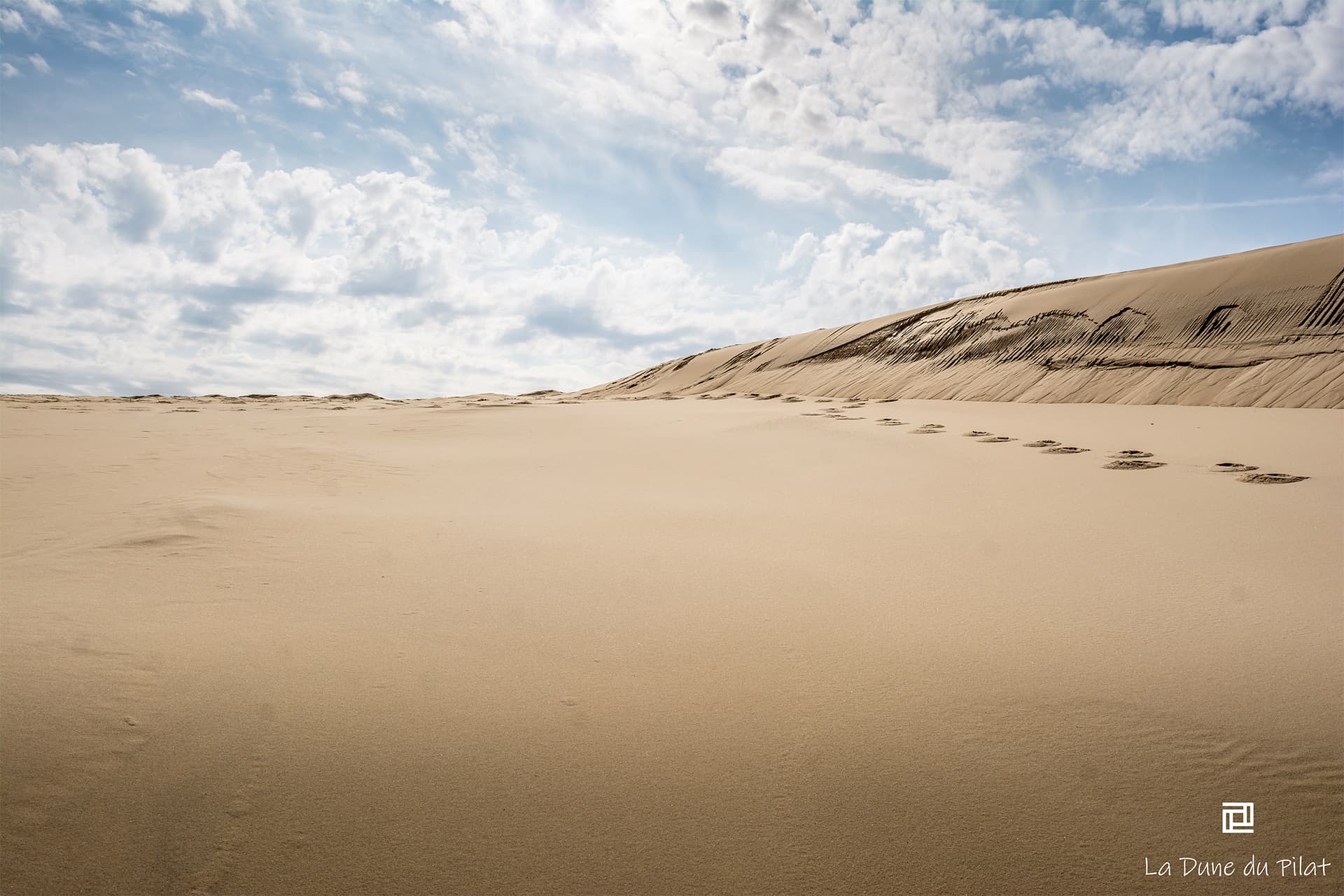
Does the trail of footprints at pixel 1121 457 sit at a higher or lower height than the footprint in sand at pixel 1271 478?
higher

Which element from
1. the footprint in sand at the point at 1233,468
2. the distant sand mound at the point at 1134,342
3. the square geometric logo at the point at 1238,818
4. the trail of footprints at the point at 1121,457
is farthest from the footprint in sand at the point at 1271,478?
the distant sand mound at the point at 1134,342

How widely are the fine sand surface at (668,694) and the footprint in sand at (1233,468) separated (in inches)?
23.5

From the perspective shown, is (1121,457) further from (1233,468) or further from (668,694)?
(668,694)

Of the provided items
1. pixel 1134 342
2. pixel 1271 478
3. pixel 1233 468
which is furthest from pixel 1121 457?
pixel 1134 342

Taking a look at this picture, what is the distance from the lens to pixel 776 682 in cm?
215

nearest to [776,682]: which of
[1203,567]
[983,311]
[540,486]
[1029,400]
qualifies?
[1203,567]

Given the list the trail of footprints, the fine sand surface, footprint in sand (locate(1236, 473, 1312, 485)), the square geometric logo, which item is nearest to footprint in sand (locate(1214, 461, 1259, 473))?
the trail of footprints

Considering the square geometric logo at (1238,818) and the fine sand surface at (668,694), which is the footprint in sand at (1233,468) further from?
the square geometric logo at (1238,818)

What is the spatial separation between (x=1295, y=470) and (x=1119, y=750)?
4533 millimetres

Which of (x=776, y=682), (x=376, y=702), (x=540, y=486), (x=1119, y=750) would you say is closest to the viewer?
(x=1119, y=750)

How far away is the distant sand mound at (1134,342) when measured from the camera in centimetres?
973

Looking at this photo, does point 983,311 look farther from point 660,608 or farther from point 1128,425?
point 660,608

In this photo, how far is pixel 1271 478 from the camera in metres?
4.68

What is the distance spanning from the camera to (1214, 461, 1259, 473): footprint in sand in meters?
4.97
